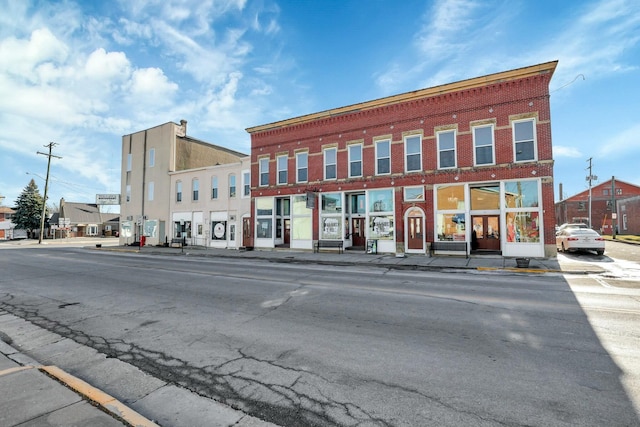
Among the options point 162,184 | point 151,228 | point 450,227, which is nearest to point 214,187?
point 162,184

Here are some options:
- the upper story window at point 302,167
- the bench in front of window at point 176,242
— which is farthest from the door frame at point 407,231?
the bench in front of window at point 176,242

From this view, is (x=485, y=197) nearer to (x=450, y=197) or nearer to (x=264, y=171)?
(x=450, y=197)

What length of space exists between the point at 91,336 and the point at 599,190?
77.5 meters

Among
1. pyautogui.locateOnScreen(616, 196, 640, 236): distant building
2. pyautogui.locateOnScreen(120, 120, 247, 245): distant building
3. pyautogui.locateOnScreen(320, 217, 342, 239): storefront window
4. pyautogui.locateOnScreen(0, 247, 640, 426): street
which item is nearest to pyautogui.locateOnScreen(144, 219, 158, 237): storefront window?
pyautogui.locateOnScreen(120, 120, 247, 245): distant building

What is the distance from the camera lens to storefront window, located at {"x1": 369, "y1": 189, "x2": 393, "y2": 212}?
68.7 ft

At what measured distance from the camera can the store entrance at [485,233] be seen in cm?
1851

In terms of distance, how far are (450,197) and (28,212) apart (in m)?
78.3

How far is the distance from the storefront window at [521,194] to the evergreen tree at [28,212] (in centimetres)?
8012

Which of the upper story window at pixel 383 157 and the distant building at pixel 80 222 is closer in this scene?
the upper story window at pixel 383 157

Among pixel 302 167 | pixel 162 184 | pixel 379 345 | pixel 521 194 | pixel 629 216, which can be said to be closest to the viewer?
pixel 379 345

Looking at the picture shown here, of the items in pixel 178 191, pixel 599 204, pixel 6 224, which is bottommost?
pixel 6 224

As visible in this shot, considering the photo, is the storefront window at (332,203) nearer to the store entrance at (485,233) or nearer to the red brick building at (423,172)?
the red brick building at (423,172)

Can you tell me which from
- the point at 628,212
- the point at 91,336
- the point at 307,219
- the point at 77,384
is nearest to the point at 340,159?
the point at 307,219

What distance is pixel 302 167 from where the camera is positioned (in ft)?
80.6
